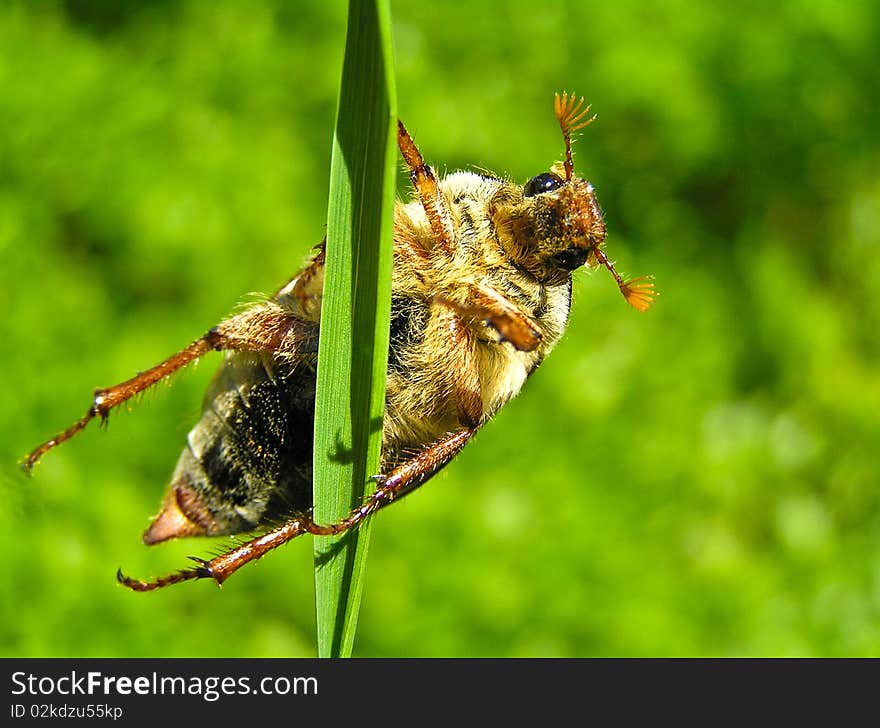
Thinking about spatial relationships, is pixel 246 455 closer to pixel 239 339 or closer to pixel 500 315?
pixel 239 339

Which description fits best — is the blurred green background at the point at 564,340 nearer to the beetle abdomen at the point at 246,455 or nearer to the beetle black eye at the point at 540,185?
the beetle abdomen at the point at 246,455

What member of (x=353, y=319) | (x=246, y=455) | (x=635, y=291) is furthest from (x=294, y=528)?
(x=635, y=291)

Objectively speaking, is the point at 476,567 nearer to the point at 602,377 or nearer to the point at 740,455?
the point at 602,377

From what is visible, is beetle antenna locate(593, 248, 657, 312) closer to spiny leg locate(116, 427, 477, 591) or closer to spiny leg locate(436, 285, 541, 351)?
spiny leg locate(436, 285, 541, 351)

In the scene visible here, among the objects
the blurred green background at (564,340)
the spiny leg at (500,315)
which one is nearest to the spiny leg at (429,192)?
the spiny leg at (500,315)

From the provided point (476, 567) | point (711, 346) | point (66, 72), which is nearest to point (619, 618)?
point (476, 567)
